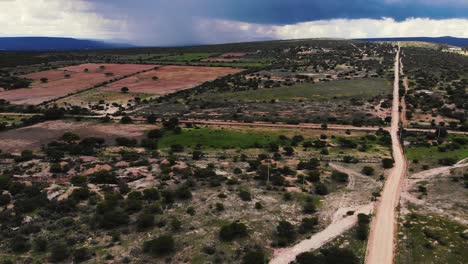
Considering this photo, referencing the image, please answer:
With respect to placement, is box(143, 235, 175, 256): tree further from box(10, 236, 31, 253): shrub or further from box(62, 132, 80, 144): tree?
box(62, 132, 80, 144): tree

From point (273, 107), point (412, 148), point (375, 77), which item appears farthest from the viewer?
point (375, 77)

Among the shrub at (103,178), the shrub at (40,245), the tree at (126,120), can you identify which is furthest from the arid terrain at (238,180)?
the tree at (126,120)

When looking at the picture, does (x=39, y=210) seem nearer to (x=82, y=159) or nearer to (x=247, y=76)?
(x=82, y=159)

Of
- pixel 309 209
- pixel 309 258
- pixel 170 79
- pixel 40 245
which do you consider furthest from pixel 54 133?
pixel 170 79

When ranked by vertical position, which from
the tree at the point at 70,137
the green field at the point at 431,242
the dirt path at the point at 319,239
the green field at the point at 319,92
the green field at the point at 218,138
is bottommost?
the dirt path at the point at 319,239

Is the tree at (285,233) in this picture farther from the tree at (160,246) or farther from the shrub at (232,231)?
the tree at (160,246)

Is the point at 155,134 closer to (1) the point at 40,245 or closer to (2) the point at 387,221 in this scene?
(1) the point at 40,245

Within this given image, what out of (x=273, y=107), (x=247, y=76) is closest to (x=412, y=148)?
(x=273, y=107)
